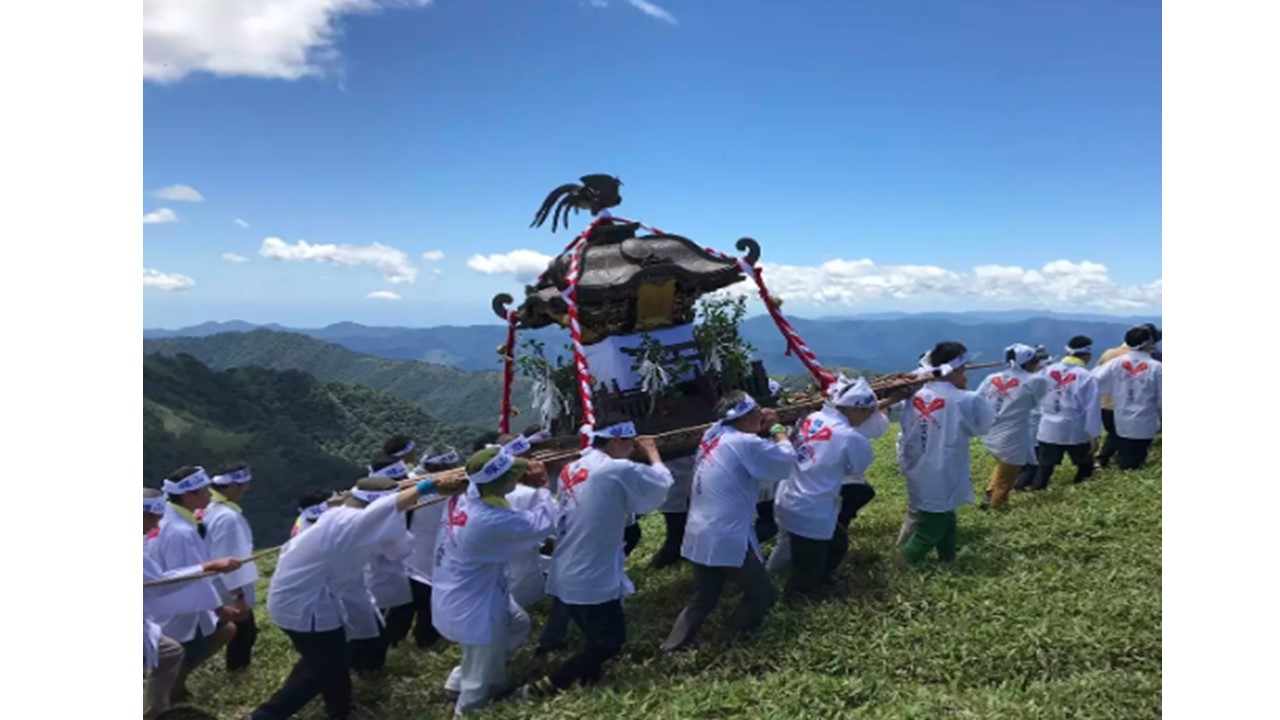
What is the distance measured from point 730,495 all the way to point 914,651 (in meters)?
1.71

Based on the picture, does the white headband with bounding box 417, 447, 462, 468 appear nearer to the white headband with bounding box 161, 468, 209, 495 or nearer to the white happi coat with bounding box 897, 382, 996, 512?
the white headband with bounding box 161, 468, 209, 495

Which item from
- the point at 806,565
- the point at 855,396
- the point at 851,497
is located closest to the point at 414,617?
the point at 806,565

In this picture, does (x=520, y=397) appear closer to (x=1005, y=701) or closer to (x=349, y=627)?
(x=349, y=627)

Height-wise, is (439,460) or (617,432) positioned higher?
(617,432)

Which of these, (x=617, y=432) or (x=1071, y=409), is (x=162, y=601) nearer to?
(x=617, y=432)

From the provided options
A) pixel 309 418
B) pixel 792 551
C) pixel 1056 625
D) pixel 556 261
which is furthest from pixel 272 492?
pixel 1056 625

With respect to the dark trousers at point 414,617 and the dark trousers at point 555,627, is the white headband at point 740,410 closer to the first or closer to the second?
the dark trousers at point 555,627

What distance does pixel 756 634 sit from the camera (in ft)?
20.2

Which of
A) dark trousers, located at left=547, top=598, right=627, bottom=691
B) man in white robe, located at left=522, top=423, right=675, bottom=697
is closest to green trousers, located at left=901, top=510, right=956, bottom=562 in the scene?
man in white robe, located at left=522, top=423, right=675, bottom=697

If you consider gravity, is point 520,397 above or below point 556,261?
below

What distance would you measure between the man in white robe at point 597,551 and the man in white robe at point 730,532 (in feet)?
1.63

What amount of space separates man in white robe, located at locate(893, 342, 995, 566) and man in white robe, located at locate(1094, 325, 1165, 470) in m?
4.10

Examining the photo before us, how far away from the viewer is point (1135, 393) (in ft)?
33.7

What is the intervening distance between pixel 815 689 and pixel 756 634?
1.03 meters
